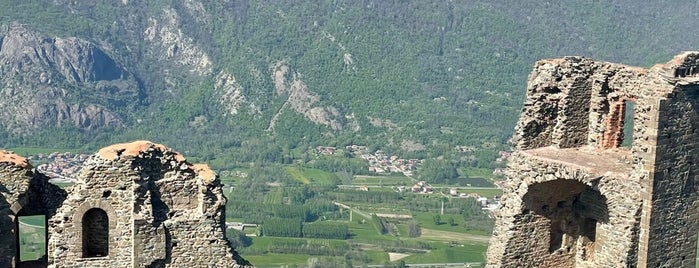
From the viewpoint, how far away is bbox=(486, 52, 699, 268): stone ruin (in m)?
19.1

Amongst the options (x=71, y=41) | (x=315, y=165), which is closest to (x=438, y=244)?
(x=315, y=165)

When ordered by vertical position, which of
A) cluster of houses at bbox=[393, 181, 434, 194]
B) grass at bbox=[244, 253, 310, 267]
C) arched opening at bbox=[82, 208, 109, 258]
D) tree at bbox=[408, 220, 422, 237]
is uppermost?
arched opening at bbox=[82, 208, 109, 258]

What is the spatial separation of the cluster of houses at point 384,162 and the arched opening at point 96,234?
10649 centimetres

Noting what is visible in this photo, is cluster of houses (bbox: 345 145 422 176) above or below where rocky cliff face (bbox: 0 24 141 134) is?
below

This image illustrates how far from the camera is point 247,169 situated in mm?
125375

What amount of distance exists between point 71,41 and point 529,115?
13129 centimetres

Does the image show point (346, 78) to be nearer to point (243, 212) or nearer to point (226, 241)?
point (243, 212)

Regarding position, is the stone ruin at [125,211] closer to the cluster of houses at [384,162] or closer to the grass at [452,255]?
the grass at [452,255]

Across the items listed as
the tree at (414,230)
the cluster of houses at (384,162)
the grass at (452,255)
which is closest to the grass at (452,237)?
the tree at (414,230)

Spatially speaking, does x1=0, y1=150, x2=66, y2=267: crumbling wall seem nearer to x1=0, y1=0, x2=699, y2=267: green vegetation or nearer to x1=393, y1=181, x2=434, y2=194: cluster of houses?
x1=0, y1=0, x2=699, y2=267: green vegetation

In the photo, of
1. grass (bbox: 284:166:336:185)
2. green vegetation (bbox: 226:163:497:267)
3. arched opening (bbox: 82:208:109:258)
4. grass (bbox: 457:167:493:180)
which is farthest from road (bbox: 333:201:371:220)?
arched opening (bbox: 82:208:109:258)

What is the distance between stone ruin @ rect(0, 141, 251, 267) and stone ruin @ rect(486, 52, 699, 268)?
631cm

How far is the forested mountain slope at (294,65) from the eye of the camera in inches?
5202

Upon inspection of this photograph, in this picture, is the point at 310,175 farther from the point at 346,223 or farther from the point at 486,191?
the point at 346,223
